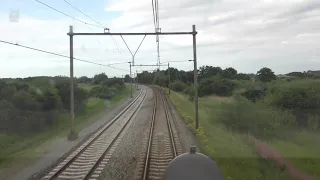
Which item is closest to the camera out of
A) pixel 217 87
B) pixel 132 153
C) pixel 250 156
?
pixel 250 156

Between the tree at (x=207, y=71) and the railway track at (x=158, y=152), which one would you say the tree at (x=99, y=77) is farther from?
the railway track at (x=158, y=152)

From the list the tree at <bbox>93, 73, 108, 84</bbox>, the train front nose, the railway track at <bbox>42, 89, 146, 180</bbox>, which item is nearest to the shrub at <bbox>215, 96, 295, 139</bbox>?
the railway track at <bbox>42, 89, 146, 180</bbox>

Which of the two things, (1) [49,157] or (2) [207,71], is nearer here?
(1) [49,157]

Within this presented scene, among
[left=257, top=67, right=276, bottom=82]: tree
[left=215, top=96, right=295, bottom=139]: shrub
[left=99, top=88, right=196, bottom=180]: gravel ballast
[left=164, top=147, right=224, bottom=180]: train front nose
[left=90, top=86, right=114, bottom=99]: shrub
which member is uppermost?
[left=257, top=67, right=276, bottom=82]: tree

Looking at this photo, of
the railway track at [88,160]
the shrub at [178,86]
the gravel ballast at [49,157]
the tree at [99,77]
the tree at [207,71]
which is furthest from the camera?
the tree at [99,77]

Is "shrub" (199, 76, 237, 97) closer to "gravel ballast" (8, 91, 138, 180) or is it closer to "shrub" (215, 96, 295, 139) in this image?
"shrub" (215, 96, 295, 139)

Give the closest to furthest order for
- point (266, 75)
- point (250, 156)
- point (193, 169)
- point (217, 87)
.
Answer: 1. point (193, 169)
2. point (250, 156)
3. point (217, 87)
4. point (266, 75)


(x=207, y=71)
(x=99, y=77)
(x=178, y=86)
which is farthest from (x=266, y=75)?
(x=99, y=77)

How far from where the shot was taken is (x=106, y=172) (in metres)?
12.8

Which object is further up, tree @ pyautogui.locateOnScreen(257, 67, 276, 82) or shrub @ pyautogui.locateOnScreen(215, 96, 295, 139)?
tree @ pyautogui.locateOnScreen(257, 67, 276, 82)

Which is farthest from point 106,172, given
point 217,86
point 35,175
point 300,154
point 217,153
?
point 217,86

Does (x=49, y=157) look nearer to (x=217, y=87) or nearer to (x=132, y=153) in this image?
(x=132, y=153)

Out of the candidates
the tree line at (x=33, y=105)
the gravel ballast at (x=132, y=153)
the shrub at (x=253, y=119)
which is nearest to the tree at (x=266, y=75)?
the tree line at (x=33, y=105)

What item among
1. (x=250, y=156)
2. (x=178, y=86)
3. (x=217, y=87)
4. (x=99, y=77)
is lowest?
(x=250, y=156)
